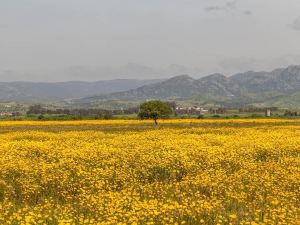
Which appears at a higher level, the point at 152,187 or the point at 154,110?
the point at 154,110

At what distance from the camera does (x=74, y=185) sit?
15492mm

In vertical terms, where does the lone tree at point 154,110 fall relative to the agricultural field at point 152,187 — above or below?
above

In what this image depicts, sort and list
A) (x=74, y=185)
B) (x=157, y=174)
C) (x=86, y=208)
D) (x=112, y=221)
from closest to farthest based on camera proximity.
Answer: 1. (x=112, y=221)
2. (x=86, y=208)
3. (x=74, y=185)
4. (x=157, y=174)

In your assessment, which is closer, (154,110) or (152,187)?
(152,187)

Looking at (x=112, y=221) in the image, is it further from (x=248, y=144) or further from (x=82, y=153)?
(x=248, y=144)

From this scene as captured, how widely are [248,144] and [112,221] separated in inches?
663

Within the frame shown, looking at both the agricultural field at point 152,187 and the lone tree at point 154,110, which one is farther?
the lone tree at point 154,110

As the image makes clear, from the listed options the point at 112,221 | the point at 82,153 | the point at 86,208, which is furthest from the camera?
the point at 82,153

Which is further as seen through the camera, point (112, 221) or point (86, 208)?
point (86, 208)

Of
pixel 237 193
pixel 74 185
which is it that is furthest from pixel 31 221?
pixel 237 193

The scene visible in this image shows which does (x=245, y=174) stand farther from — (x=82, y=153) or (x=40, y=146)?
(x=40, y=146)

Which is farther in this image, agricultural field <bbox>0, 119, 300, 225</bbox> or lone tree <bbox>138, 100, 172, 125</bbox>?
lone tree <bbox>138, 100, 172, 125</bbox>

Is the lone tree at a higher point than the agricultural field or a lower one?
higher

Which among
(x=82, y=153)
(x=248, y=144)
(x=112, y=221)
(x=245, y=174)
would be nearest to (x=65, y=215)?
(x=112, y=221)
